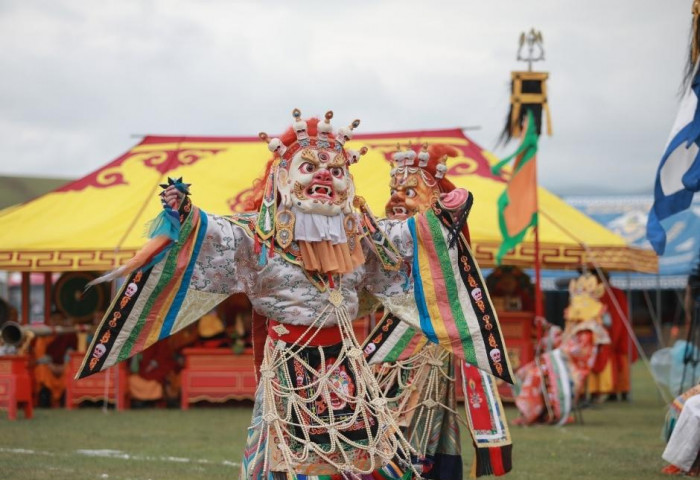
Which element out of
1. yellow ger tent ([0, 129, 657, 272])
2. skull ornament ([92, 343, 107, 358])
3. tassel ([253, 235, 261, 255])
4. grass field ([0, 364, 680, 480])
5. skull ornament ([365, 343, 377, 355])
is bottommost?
grass field ([0, 364, 680, 480])

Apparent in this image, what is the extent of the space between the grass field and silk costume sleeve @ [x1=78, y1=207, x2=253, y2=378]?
2381 millimetres

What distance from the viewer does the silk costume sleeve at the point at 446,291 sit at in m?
5.35

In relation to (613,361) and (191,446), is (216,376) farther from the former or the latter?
(613,361)

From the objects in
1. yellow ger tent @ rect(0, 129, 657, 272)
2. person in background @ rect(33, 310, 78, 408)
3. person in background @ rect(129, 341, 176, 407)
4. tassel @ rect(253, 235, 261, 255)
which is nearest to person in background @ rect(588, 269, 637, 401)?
yellow ger tent @ rect(0, 129, 657, 272)

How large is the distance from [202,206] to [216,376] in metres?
1.79

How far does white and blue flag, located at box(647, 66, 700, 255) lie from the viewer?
22.9 feet

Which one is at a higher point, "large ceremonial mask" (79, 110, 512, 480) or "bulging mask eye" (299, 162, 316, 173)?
"bulging mask eye" (299, 162, 316, 173)

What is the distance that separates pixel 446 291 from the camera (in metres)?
5.40

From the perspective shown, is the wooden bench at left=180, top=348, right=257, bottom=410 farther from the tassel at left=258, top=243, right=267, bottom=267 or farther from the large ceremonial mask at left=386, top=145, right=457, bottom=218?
the tassel at left=258, top=243, right=267, bottom=267

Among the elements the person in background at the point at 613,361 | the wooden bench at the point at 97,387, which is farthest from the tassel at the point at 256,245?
Result: the person in background at the point at 613,361

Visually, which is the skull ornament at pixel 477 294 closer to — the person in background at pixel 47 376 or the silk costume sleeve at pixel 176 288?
the silk costume sleeve at pixel 176 288

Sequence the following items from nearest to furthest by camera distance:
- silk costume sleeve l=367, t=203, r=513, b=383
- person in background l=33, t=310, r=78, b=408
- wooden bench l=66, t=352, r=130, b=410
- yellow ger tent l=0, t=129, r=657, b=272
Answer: silk costume sleeve l=367, t=203, r=513, b=383
yellow ger tent l=0, t=129, r=657, b=272
wooden bench l=66, t=352, r=130, b=410
person in background l=33, t=310, r=78, b=408

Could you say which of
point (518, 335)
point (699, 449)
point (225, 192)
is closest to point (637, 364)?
point (518, 335)

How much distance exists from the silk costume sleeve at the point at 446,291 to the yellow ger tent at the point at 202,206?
19.8ft
